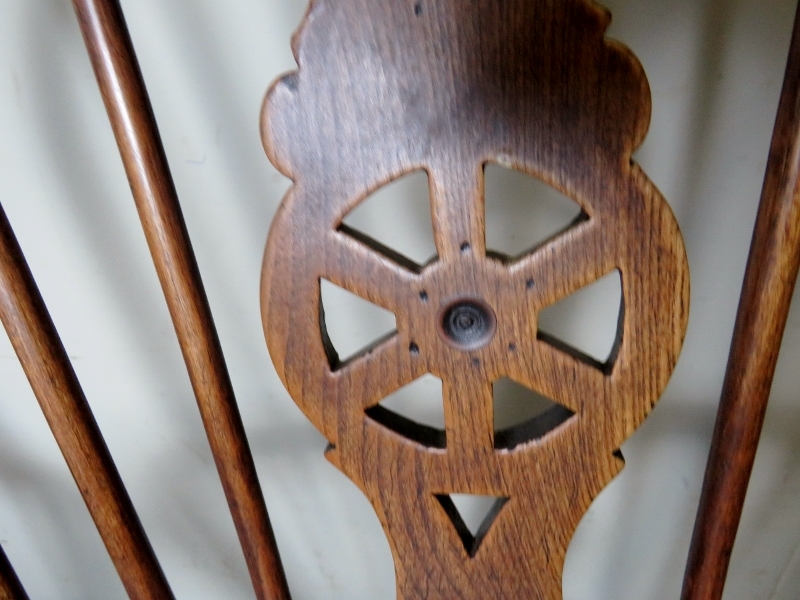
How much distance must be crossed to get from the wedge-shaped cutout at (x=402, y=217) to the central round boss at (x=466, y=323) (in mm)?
163

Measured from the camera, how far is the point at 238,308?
0.56 metres

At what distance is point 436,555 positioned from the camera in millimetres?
402

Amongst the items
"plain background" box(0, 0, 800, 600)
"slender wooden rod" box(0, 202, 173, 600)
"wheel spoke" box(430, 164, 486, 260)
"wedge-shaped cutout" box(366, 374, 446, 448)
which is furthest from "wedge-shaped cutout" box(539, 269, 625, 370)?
"slender wooden rod" box(0, 202, 173, 600)

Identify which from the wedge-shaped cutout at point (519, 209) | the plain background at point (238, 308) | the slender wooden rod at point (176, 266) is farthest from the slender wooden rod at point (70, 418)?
the wedge-shaped cutout at point (519, 209)

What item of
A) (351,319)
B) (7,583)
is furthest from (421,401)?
(7,583)

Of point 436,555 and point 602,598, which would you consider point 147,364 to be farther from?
point 602,598

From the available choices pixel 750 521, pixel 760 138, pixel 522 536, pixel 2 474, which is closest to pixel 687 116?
pixel 760 138

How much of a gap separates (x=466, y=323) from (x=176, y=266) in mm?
163

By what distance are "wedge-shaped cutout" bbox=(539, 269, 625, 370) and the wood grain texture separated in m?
0.17

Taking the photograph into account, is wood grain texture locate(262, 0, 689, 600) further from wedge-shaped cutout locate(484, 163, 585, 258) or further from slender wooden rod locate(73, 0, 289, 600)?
wedge-shaped cutout locate(484, 163, 585, 258)

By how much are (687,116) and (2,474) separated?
2.41ft

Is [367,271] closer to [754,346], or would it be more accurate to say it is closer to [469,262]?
[469,262]

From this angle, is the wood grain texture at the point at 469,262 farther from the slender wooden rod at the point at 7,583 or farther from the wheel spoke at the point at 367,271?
the slender wooden rod at the point at 7,583

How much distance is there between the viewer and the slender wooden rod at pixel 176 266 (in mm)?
307
